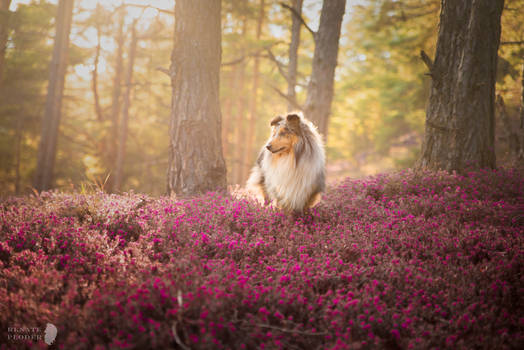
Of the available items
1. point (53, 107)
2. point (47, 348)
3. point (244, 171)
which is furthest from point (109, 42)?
point (47, 348)

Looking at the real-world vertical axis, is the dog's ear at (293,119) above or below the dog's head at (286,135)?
above

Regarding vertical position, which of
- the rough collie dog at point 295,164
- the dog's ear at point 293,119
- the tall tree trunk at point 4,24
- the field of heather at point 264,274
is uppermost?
the tall tree trunk at point 4,24

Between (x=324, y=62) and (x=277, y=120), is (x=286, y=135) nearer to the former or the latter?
(x=277, y=120)

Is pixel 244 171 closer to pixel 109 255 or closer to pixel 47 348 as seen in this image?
pixel 109 255

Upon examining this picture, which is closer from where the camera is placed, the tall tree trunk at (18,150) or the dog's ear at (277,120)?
the dog's ear at (277,120)

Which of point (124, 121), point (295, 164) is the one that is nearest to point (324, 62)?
point (295, 164)

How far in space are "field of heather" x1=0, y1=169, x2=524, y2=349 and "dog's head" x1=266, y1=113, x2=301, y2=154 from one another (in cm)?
116

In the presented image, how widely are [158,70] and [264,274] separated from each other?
829cm

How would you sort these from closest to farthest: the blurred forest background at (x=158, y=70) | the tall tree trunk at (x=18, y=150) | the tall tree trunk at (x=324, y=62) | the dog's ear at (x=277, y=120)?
the dog's ear at (x=277, y=120)
the tall tree trunk at (x=324, y=62)
the blurred forest background at (x=158, y=70)
the tall tree trunk at (x=18, y=150)

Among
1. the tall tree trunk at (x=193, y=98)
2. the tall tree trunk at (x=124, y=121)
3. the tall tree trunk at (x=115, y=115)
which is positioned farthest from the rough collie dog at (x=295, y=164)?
the tall tree trunk at (x=115, y=115)

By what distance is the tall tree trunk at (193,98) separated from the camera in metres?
6.77

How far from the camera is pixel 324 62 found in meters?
9.87

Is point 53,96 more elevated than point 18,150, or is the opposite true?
point 53,96

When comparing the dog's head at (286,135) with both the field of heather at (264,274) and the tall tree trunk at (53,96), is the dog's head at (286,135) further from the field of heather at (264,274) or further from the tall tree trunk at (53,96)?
the tall tree trunk at (53,96)
